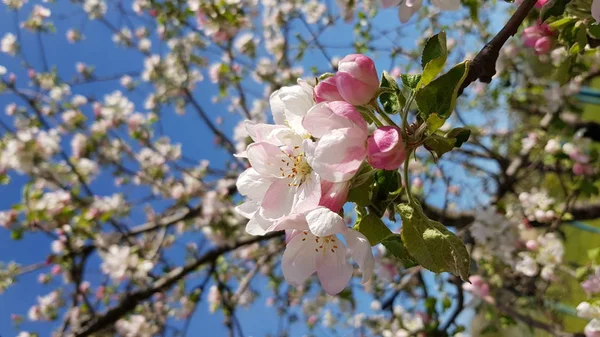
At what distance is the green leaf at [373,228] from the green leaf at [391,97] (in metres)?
0.16

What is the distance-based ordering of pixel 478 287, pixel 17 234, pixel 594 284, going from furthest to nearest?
pixel 17 234
pixel 478 287
pixel 594 284

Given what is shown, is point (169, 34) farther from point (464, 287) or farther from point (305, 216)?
point (305, 216)

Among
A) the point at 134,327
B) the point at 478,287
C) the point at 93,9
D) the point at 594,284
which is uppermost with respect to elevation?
the point at 93,9

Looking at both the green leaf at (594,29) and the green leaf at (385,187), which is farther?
the green leaf at (594,29)

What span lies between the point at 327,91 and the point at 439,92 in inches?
6.3

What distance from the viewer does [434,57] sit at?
646 mm

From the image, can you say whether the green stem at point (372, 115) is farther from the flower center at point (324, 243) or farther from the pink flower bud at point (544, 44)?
the pink flower bud at point (544, 44)

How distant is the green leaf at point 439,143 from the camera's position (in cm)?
61

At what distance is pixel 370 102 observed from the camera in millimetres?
686

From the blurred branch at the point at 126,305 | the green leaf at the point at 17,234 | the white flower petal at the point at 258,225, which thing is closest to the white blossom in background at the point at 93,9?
the green leaf at the point at 17,234

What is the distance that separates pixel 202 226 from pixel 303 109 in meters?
2.97

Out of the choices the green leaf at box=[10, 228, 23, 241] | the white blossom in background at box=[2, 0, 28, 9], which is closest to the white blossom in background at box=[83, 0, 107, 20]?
the white blossom in background at box=[2, 0, 28, 9]

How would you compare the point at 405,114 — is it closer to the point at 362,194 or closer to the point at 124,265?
the point at 362,194

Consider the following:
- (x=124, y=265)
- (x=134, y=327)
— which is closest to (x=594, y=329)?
(x=124, y=265)
